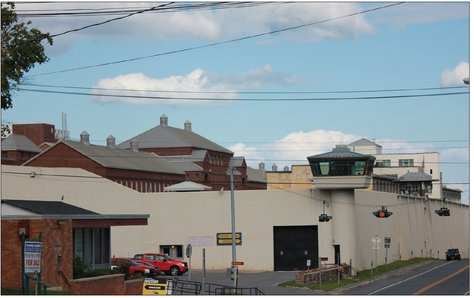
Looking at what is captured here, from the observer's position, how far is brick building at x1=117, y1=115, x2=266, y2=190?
5000 inches

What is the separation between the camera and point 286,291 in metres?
53.4

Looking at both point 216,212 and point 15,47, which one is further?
point 216,212

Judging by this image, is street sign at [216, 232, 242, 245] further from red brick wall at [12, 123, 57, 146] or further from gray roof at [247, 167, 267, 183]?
gray roof at [247, 167, 267, 183]

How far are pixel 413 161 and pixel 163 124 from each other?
195 ft

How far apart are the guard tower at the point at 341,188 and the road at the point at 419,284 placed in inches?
167

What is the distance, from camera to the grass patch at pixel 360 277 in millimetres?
57400

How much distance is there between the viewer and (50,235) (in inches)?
1431

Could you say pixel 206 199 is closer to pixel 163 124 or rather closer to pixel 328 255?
pixel 328 255

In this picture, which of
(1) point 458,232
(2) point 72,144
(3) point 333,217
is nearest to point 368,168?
(3) point 333,217

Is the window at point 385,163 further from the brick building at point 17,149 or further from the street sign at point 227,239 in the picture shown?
the street sign at point 227,239

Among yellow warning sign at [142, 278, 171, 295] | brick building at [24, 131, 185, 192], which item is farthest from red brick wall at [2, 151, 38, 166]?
yellow warning sign at [142, 278, 171, 295]

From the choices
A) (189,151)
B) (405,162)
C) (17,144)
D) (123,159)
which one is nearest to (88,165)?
(123,159)

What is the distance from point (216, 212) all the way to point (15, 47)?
3693 cm

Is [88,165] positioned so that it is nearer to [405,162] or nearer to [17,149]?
[17,149]
